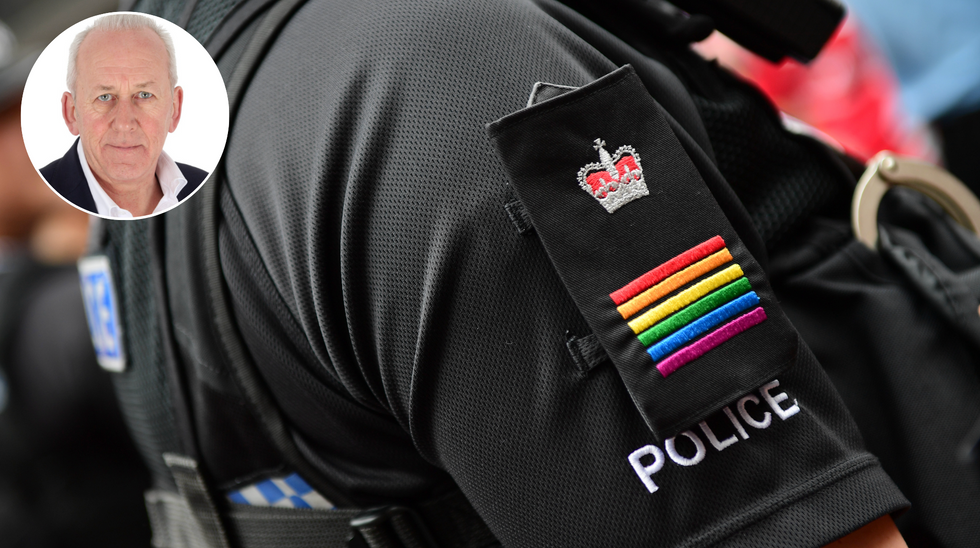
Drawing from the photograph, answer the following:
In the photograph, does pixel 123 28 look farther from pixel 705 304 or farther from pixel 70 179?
pixel 705 304

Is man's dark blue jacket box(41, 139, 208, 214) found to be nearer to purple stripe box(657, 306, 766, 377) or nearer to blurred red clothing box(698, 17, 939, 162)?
purple stripe box(657, 306, 766, 377)

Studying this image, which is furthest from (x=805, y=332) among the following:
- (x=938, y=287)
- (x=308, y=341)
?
(x=308, y=341)

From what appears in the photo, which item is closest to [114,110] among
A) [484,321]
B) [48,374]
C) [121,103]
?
[121,103]

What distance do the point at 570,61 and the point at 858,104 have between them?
54.8 inches

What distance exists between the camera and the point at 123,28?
31 cm

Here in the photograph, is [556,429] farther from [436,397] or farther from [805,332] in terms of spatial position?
[805,332]

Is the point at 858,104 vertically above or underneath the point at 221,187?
underneath

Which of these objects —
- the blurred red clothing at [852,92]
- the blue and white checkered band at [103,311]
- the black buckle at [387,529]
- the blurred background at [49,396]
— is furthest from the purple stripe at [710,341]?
the blurred red clothing at [852,92]

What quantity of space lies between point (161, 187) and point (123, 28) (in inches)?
3.0

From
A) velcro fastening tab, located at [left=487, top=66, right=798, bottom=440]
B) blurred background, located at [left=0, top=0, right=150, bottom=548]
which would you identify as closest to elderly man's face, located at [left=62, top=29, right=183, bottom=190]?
velcro fastening tab, located at [left=487, top=66, right=798, bottom=440]

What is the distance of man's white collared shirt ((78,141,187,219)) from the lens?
31 centimetres

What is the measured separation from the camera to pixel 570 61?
1.31 ft

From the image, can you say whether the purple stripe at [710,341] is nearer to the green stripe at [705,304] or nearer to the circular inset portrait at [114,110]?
the green stripe at [705,304]

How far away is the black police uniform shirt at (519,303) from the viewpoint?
0.37 meters
